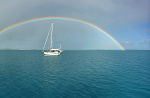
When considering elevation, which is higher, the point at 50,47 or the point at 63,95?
the point at 50,47

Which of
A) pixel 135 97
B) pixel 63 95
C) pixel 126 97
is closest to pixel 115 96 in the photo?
pixel 126 97

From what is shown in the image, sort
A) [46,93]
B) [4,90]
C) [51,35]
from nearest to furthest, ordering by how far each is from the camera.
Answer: [46,93], [4,90], [51,35]

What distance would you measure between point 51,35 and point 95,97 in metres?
83.1

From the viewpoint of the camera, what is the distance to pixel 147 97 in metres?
15.1

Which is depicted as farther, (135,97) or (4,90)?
(4,90)

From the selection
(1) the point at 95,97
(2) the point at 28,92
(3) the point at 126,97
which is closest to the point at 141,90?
(3) the point at 126,97

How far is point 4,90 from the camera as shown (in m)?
17.1

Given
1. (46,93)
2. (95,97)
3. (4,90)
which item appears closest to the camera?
(95,97)

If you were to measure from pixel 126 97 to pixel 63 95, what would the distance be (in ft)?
32.6

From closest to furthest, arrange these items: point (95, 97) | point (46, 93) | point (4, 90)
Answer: point (95, 97)
point (46, 93)
point (4, 90)

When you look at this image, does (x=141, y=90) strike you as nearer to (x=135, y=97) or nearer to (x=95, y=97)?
(x=135, y=97)

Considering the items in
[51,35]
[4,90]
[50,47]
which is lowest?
[4,90]

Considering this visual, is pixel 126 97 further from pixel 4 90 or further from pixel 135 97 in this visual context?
pixel 4 90

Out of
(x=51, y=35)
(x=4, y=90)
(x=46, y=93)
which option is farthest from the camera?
(x=51, y=35)
